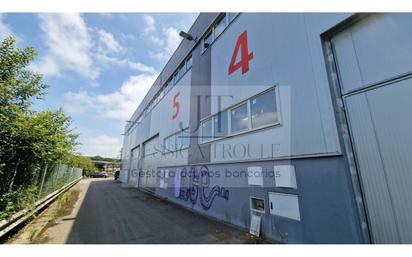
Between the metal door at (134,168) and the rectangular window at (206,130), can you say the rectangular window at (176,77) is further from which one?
the metal door at (134,168)

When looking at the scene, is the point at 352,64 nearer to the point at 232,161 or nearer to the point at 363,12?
the point at 363,12

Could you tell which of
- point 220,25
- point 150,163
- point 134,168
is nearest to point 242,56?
point 220,25

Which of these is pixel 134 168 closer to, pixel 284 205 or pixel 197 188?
pixel 197 188

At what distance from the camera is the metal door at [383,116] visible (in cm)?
287

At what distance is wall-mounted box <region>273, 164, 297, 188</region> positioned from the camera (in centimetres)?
414

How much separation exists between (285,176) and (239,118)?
2.46 m

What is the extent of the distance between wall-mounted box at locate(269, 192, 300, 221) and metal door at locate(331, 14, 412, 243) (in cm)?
123

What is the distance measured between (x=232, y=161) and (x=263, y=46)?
372cm

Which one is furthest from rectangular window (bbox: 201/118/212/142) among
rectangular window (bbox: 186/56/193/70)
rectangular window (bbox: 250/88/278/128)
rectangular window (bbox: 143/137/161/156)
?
rectangular window (bbox: 143/137/161/156)

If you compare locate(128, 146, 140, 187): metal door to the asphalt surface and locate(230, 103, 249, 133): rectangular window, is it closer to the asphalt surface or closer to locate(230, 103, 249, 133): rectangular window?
the asphalt surface

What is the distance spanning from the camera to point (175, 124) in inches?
438

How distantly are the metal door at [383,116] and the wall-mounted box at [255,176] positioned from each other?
2.16 m

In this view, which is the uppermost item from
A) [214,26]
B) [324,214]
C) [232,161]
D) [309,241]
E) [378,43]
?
[214,26]

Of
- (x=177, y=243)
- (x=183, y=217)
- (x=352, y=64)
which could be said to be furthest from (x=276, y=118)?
(x=183, y=217)
